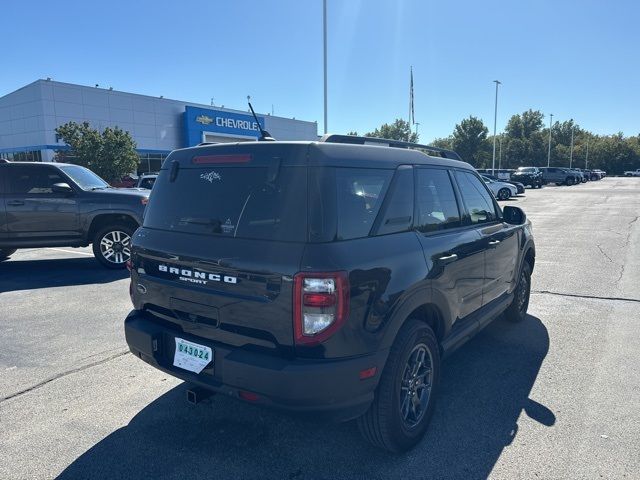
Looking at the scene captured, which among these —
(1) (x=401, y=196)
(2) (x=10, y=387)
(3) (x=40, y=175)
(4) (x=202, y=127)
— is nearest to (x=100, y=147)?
(4) (x=202, y=127)

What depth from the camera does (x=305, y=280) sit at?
2.37m

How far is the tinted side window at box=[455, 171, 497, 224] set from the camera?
399 cm

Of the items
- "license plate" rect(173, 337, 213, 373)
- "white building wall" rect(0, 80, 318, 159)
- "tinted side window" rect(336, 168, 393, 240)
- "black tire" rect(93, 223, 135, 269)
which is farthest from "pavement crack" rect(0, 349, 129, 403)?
"white building wall" rect(0, 80, 318, 159)

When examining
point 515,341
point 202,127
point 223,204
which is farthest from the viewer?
point 202,127

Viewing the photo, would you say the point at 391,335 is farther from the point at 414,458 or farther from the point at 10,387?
the point at 10,387

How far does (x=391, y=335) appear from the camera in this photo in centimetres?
265

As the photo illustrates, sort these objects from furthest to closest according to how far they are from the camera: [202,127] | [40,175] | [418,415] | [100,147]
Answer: [202,127] < [100,147] < [40,175] < [418,415]

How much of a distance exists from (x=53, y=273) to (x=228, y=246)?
263 inches

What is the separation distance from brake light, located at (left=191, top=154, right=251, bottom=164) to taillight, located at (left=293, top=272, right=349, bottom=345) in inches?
34.2

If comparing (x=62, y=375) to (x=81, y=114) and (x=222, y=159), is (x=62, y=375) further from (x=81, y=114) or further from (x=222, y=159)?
(x=81, y=114)

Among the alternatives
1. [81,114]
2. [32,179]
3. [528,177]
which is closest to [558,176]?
[528,177]

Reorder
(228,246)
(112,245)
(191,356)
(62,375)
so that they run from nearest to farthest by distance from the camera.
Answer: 1. (228,246)
2. (191,356)
3. (62,375)
4. (112,245)

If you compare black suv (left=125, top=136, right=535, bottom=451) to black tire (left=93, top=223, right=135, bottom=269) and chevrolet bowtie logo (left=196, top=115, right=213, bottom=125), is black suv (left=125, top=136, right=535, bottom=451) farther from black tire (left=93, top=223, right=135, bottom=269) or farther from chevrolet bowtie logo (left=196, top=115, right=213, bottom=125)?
chevrolet bowtie logo (left=196, top=115, right=213, bottom=125)

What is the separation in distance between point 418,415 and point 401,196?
1.44 meters
